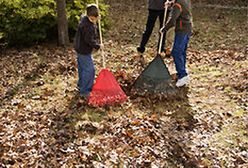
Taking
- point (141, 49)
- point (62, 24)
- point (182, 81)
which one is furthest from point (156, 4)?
point (62, 24)

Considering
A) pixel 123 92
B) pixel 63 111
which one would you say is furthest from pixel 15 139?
pixel 123 92

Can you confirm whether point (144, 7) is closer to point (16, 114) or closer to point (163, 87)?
point (163, 87)

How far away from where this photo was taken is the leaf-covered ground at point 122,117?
622 cm

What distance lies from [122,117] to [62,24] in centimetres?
393

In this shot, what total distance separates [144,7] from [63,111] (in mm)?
8509

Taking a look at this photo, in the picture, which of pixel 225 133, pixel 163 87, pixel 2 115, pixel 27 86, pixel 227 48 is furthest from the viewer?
pixel 227 48

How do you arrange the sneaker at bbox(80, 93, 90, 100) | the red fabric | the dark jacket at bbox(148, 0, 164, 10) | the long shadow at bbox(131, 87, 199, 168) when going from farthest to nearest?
1. the dark jacket at bbox(148, 0, 164, 10)
2. the sneaker at bbox(80, 93, 90, 100)
3. the red fabric
4. the long shadow at bbox(131, 87, 199, 168)

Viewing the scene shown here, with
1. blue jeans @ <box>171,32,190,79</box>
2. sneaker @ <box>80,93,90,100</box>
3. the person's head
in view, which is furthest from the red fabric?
blue jeans @ <box>171,32,190,79</box>

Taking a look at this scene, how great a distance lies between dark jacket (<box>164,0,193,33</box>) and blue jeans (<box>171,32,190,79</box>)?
12 centimetres

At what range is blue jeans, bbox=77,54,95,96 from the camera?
751 centimetres

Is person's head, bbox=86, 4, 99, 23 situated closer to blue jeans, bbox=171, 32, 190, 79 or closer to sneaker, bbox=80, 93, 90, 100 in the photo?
sneaker, bbox=80, 93, 90, 100

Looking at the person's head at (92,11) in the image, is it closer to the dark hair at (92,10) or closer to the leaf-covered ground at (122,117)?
the dark hair at (92,10)

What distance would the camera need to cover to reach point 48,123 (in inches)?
275

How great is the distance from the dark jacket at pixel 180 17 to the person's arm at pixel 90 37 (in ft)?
4.65
